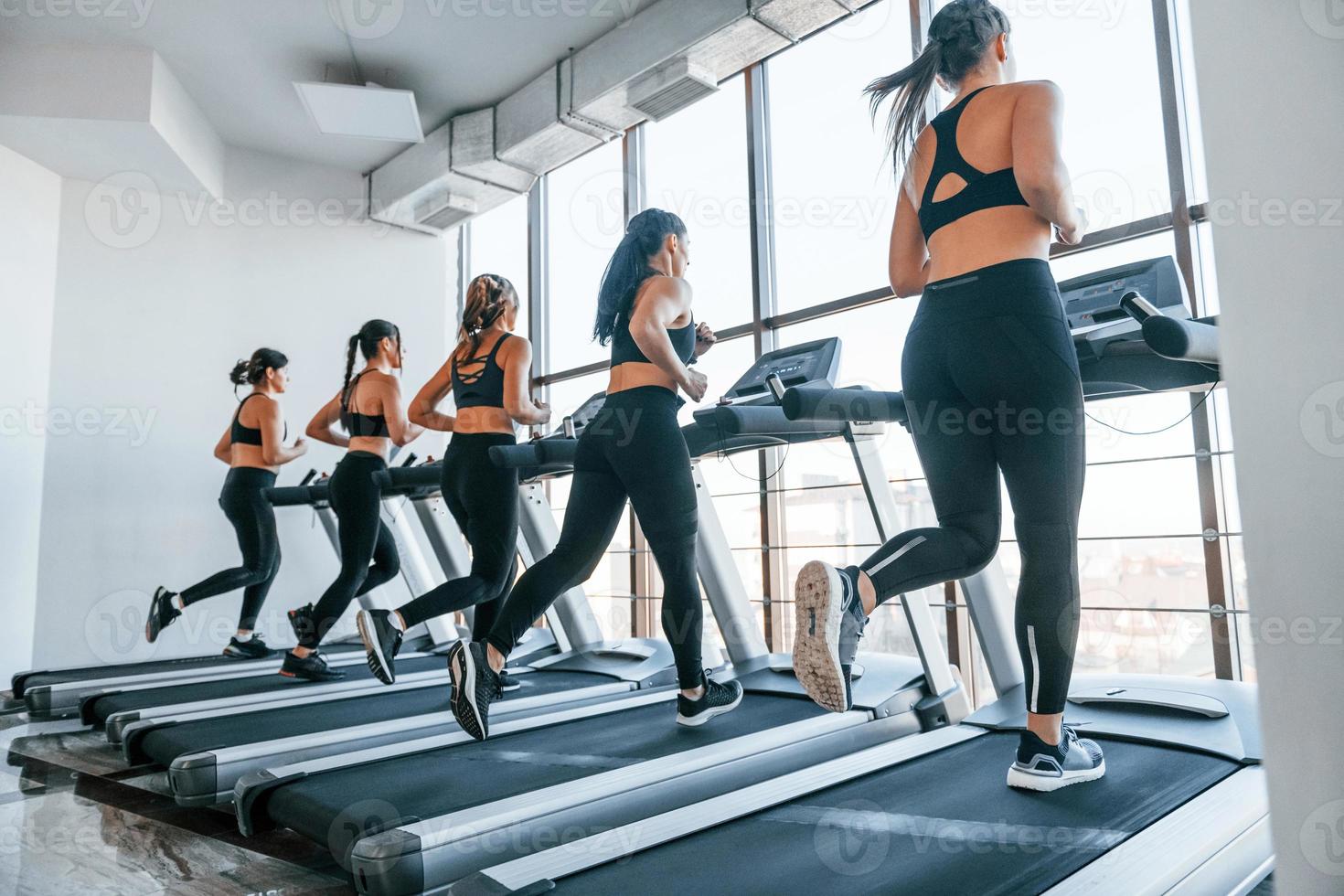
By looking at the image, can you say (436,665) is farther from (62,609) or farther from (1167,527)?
(1167,527)

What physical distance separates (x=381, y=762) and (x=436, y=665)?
6.31ft

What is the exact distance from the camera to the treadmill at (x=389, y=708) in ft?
7.29

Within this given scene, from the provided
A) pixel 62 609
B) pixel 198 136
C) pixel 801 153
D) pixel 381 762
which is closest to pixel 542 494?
pixel 381 762

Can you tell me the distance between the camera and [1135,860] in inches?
51.9

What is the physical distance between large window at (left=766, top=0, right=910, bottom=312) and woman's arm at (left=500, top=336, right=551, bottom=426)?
1.95 metres

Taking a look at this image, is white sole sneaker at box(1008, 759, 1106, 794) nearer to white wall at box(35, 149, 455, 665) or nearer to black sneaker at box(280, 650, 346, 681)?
black sneaker at box(280, 650, 346, 681)

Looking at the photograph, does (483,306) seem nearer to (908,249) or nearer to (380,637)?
(380,637)

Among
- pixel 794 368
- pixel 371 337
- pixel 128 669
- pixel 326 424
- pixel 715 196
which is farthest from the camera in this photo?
pixel 715 196

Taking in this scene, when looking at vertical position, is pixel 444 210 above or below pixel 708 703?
above

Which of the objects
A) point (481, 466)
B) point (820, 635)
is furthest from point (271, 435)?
point (820, 635)

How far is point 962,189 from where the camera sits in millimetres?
1604

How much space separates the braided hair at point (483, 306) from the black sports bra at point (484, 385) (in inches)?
2.6

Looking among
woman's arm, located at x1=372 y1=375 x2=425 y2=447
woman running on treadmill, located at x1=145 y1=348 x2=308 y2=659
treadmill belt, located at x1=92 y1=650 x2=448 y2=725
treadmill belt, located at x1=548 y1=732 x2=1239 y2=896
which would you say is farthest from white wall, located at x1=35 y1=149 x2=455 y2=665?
treadmill belt, located at x1=548 y1=732 x2=1239 y2=896

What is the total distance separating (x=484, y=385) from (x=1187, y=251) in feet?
8.27
